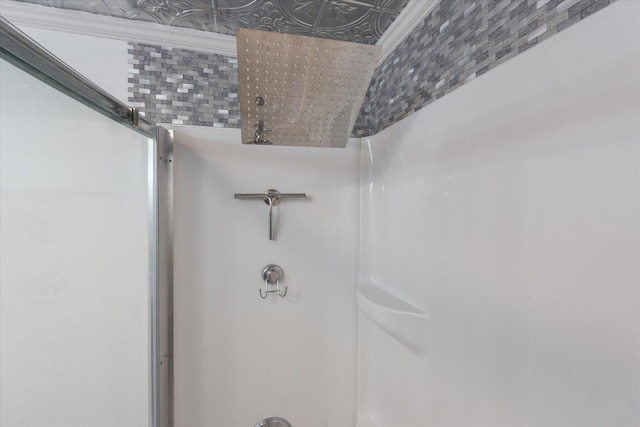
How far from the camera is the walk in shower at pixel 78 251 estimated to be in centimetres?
69

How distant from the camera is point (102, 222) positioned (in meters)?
0.96

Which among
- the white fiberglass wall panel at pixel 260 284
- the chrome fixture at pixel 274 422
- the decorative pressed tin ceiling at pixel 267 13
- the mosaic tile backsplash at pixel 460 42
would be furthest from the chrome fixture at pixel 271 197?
the chrome fixture at pixel 274 422

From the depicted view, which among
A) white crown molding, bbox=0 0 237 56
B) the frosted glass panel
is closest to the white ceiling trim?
white crown molding, bbox=0 0 237 56

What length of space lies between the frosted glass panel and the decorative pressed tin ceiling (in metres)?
0.56

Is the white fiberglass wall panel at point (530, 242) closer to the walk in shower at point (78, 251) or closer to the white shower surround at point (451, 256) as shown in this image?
the white shower surround at point (451, 256)

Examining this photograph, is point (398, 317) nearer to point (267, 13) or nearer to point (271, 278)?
point (271, 278)

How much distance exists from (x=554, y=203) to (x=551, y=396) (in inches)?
14.2

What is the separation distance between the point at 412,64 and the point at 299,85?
0.48 metres

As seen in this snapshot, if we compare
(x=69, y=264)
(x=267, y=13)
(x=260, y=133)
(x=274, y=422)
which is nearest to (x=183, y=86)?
(x=267, y=13)

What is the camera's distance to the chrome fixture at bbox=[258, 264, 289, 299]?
1.17m

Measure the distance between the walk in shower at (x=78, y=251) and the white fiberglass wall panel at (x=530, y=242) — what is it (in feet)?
3.10

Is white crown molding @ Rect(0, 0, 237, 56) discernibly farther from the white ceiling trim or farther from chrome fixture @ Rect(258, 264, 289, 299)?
chrome fixture @ Rect(258, 264, 289, 299)

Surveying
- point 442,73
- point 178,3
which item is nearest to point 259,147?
point 178,3

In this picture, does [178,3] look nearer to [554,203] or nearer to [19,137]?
[19,137]
